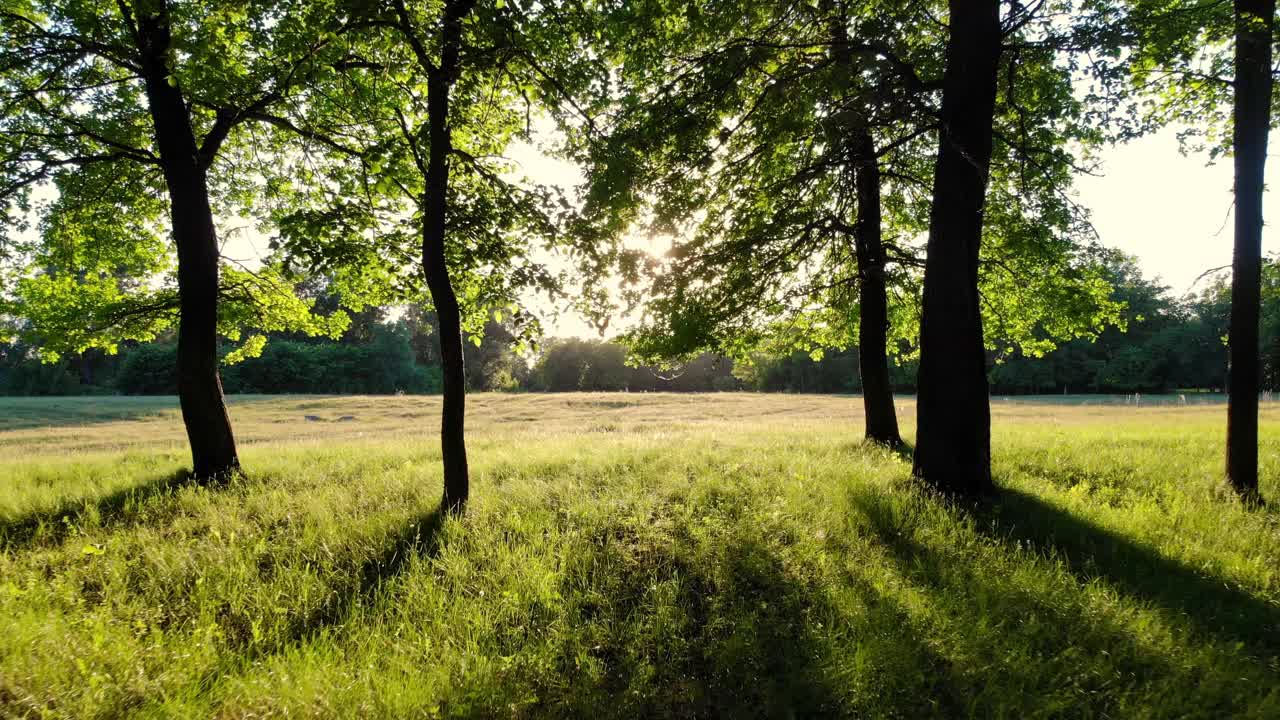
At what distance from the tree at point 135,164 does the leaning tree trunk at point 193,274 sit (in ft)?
0.06

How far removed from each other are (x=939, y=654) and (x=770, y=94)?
7.10 m

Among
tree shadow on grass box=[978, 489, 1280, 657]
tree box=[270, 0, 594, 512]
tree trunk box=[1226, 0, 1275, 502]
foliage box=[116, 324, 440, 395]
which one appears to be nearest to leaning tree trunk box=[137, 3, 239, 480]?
tree box=[270, 0, 594, 512]

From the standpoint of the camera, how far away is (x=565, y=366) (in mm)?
71188

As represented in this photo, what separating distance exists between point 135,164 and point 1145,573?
1543 centimetres

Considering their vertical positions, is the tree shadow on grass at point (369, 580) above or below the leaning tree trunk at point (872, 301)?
below

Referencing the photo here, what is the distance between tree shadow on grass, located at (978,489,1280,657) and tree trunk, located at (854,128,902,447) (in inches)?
191

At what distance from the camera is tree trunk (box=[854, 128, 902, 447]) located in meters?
9.96

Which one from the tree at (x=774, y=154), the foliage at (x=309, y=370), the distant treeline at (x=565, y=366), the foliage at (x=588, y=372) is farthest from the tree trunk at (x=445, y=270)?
the foliage at (x=588, y=372)

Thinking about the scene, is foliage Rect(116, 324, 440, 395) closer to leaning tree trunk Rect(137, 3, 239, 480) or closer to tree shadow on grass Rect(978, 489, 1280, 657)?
leaning tree trunk Rect(137, 3, 239, 480)

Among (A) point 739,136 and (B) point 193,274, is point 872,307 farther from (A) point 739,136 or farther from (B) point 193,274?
(B) point 193,274

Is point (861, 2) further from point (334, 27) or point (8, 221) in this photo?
point (8, 221)

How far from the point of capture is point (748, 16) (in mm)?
7480

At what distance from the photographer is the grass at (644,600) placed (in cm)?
283

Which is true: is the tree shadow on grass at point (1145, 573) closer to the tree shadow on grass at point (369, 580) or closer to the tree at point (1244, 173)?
the tree at point (1244, 173)
